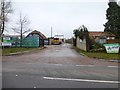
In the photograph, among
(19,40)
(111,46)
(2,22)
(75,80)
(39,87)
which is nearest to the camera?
(39,87)

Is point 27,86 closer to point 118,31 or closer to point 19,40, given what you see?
point 118,31

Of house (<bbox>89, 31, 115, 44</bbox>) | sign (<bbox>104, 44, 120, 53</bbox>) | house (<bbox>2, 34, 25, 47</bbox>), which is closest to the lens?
sign (<bbox>104, 44, 120, 53</bbox>)

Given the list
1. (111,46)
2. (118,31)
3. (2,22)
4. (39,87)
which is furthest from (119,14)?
(39,87)

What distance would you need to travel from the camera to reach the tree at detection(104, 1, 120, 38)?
32969mm

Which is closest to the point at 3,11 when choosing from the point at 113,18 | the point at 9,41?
the point at 9,41

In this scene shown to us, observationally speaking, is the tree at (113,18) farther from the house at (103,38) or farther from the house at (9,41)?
the house at (9,41)

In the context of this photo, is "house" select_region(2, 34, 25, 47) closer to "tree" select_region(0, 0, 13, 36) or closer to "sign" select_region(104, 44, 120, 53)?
"tree" select_region(0, 0, 13, 36)

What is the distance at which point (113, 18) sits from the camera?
34281 millimetres

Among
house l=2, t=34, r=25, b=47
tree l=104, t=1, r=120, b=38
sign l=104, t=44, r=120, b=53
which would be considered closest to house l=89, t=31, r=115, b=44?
tree l=104, t=1, r=120, b=38

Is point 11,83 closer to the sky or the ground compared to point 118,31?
closer to the ground


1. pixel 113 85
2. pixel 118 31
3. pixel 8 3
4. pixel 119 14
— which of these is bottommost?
pixel 113 85

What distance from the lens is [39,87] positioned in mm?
8859

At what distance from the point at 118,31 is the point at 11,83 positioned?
996 inches

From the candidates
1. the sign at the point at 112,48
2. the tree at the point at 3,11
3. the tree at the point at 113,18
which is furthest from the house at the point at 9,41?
the sign at the point at 112,48
